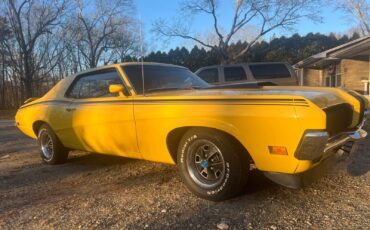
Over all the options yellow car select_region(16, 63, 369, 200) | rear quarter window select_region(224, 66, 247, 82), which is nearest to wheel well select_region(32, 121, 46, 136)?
yellow car select_region(16, 63, 369, 200)

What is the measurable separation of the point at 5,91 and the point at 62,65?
665 cm

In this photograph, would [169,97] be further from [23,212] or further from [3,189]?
[3,189]

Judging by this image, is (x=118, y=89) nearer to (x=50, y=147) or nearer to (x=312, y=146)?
(x=50, y=147)

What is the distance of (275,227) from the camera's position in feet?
10.6

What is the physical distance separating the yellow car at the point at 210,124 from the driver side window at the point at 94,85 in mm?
17

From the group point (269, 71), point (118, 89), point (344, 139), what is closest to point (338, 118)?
point (344, 139)

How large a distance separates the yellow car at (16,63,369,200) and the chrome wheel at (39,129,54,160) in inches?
23.1

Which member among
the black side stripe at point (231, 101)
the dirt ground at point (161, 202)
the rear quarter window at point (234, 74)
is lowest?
the dirt ground at point (161, 202)

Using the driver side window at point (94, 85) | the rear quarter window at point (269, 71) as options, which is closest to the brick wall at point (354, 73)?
the rear quarter window at point (269, 71)

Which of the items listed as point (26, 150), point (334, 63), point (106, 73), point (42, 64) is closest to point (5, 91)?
point (42, 64)

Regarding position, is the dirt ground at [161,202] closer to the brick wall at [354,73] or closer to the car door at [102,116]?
the car door at [102,116]

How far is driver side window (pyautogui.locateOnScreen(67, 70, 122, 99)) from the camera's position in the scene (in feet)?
17.2

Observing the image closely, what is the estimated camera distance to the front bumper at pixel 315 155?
10.6 ft

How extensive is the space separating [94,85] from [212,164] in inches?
96.3
